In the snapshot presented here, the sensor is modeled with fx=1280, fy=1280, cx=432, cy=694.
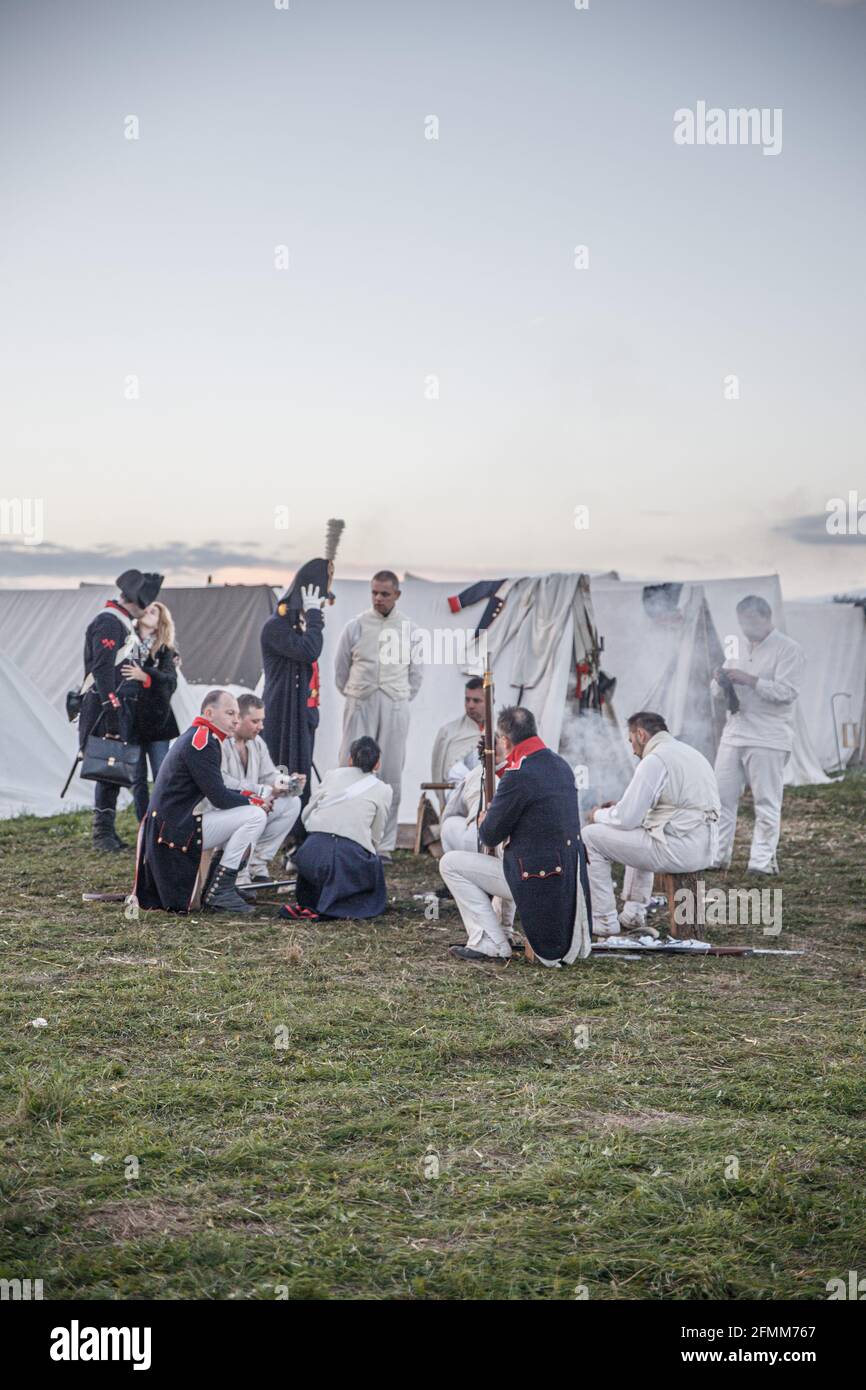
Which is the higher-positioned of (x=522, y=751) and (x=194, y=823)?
(x=522, y=751)

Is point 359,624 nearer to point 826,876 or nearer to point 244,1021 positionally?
point 826,876

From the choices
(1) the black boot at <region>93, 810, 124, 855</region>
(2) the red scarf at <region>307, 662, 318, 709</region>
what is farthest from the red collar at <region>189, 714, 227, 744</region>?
(1) the black boot at <region>93, 810, 124, 855</region>

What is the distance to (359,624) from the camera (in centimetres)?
859

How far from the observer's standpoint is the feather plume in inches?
423

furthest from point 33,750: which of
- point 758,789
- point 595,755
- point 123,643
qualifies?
point 758,789

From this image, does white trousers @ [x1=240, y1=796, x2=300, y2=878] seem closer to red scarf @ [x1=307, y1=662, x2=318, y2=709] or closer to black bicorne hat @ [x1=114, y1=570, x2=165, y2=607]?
red scarf @ [x1=307, y1=662, x2=318, y2=709]

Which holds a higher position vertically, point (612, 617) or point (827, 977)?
point (612, 617)

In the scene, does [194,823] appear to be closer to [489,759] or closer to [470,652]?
[489,759]

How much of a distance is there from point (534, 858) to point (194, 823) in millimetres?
1890

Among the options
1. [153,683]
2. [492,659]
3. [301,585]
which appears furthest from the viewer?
[492,659]

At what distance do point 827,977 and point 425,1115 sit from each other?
2480 mm

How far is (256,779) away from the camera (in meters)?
7.29

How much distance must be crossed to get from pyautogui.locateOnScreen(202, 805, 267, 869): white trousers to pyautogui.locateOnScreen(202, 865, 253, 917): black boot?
0.05 metres
